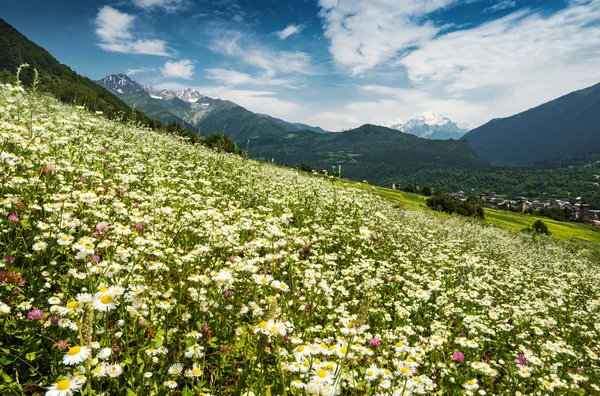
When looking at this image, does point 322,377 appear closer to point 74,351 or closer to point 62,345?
point 74,351

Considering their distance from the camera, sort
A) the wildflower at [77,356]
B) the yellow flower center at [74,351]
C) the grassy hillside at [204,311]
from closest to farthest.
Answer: the wildflower at [77,356] < the yellow flower center at [74,351] < the grassy hillside at [204,311]

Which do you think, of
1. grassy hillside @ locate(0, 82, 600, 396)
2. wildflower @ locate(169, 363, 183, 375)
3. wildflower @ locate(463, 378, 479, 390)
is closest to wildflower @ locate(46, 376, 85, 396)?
grassy hillside @ locate(0, 82, 600, 396)

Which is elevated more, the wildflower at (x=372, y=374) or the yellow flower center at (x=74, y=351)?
the yellow flower center at (x=74, y=351)

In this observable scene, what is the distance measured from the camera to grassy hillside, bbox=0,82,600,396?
2.67 metres

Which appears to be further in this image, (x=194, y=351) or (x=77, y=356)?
(x=194, y=351)

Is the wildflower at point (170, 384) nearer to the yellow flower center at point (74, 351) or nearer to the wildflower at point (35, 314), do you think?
the yellow flower center at point (74, 351)

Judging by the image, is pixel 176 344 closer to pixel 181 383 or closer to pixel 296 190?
pixel 181 383

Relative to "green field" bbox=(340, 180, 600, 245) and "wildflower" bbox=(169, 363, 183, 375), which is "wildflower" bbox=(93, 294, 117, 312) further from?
"green field" bbox=(340, 180, 600, 245)

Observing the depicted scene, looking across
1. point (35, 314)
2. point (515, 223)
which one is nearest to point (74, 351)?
point (35, 314)

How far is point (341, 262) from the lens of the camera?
7188mm

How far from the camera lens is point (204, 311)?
354cm

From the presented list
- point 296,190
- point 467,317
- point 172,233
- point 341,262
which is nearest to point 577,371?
point 467,317

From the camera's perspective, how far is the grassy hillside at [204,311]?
267 cm

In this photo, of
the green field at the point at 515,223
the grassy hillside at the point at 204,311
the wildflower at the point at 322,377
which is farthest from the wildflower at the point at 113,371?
the green field at the point at 515,223
